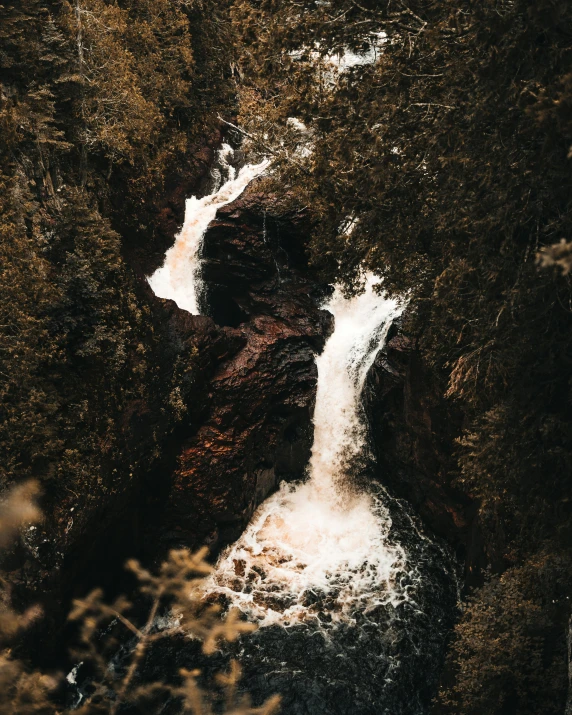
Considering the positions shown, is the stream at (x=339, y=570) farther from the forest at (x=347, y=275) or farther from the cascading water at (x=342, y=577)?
the forest at (x=347, y=275)

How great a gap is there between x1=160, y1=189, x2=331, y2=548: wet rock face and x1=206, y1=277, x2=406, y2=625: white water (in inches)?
20.2

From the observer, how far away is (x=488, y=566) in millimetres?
9609

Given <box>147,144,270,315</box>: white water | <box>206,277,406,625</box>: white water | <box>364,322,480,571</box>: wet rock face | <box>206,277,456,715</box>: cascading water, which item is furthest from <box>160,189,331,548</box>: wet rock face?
<box>364,322,480,571</box>: wet rock face

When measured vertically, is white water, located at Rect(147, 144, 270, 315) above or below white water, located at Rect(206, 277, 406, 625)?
→ above

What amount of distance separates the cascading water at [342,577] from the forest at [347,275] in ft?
2.29

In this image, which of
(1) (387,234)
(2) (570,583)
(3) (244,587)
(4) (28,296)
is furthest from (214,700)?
(1) (387,234)

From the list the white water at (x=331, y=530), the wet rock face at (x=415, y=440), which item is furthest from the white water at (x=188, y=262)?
the wet rock face at (x=415, y=440)

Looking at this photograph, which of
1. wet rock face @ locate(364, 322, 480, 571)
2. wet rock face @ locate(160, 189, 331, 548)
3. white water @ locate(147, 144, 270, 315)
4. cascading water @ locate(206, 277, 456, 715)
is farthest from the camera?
white water @ locate(147, 144, 270, 315)

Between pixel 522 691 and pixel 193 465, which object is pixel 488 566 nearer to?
pixel 522 691

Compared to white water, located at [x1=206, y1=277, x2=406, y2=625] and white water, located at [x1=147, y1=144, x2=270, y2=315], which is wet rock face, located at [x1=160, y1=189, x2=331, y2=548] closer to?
white water, located at [x1=147, y1=144, x2=270, y2=315]

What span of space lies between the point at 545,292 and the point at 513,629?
4901 millimetres

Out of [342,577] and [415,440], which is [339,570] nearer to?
[342,577]

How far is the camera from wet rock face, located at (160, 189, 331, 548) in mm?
13250

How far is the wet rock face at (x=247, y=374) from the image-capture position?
13250mm
